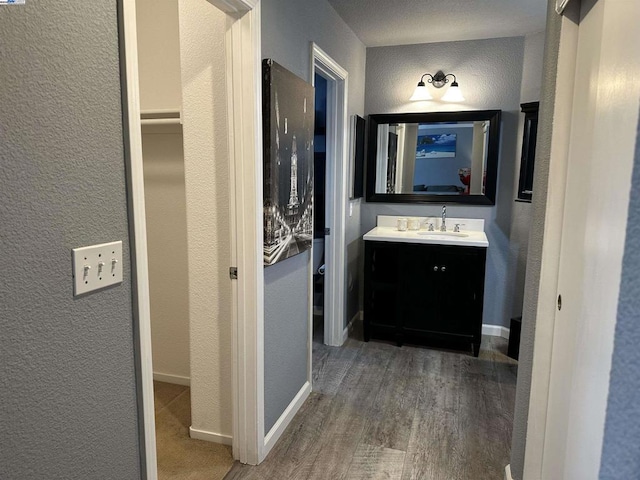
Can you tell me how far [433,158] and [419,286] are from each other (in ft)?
3.70

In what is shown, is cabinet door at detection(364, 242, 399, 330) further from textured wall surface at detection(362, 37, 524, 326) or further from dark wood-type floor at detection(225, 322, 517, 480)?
textured wall surface at detection(362, 37, 524, 326)

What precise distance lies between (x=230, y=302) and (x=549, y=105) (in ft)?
5.01

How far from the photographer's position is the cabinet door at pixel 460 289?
309 cm

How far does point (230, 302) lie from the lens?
1.97 m

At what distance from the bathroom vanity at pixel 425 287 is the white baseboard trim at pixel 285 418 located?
1.04m

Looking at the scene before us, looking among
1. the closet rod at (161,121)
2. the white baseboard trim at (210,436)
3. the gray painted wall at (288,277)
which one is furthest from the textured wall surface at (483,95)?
the white baseboard trim at (210,436)

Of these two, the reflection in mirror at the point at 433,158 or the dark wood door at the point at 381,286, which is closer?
the dark wood door at the point at 381,286

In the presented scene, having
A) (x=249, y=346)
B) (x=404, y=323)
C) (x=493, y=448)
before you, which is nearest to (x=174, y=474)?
(x=249, y=346)

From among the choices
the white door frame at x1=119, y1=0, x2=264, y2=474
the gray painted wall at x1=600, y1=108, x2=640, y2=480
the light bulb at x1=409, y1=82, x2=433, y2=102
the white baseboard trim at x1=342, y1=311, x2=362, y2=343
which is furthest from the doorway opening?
the gray painted wall at x1=600, y1=108, x2=640, y2=480

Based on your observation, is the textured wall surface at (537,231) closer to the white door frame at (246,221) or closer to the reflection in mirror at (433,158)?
the white door frame at (246,221)

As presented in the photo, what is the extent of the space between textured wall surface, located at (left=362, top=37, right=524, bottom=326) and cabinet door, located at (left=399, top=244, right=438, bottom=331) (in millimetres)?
656

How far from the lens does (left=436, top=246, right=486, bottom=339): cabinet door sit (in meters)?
3.09

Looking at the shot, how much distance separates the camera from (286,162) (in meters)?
2.02

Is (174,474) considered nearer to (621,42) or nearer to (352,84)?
(621,42)
